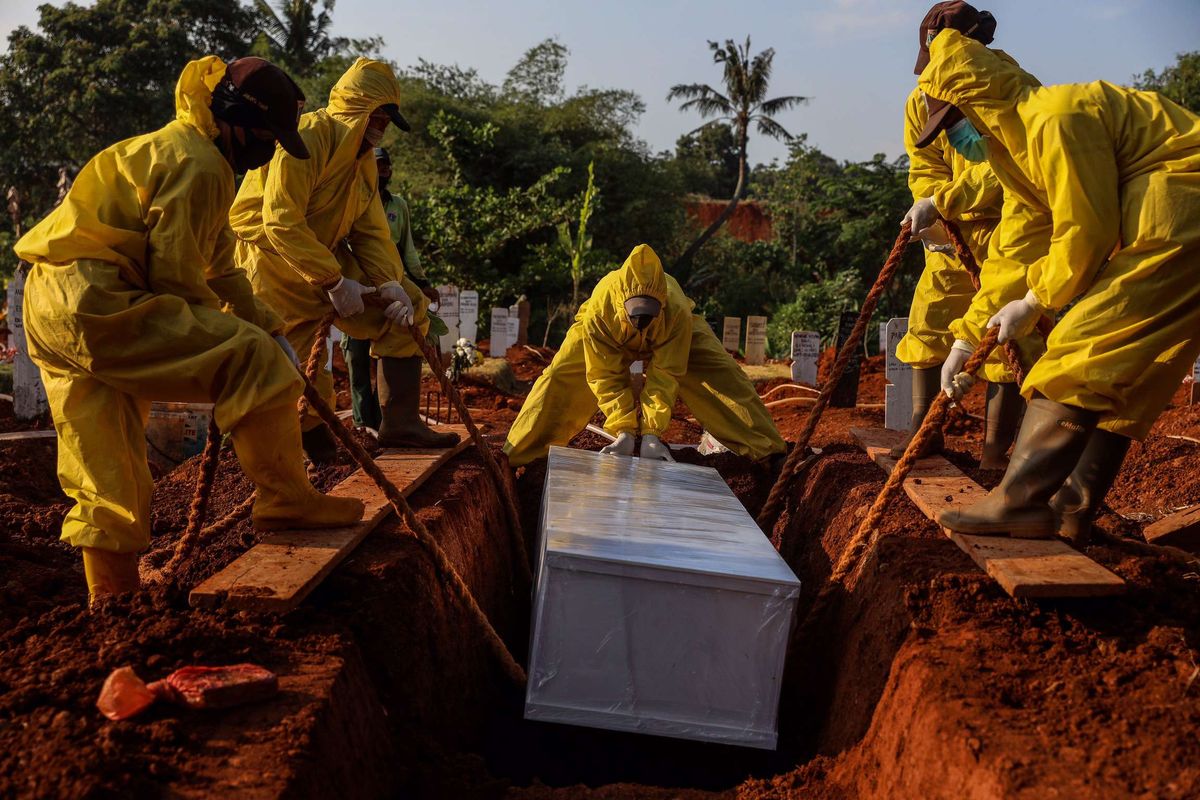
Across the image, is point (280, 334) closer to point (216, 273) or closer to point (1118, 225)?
point (216, 273)

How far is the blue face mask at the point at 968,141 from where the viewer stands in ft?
12.1

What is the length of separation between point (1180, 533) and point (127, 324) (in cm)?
437

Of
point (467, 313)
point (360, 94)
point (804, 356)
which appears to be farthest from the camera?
point (467, 313)

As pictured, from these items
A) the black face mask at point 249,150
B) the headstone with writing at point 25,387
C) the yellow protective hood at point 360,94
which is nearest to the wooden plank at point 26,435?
the headstone with writing at point 25,387

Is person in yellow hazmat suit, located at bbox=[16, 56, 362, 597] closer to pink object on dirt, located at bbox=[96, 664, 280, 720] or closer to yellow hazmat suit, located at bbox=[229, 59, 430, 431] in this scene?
pink object on dirt, located at bbox=[96, 664, 280, 720]

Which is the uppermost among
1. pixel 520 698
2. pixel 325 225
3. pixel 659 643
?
pixel 325 225

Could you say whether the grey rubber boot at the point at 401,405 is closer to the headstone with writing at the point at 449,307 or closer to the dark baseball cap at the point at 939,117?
the dark baseball cap at the point at 939,117

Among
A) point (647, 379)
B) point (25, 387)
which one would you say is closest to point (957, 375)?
point (647, 379)

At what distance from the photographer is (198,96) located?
3279 mm

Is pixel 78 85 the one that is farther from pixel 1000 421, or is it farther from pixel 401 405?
pixel 1000 421

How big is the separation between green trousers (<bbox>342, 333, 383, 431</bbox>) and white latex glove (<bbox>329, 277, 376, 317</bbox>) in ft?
4.93

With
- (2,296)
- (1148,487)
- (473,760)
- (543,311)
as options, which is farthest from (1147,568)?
(2,296)

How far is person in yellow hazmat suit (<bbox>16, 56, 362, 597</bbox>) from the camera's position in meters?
3.03

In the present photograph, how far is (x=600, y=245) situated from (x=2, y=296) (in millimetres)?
12143
